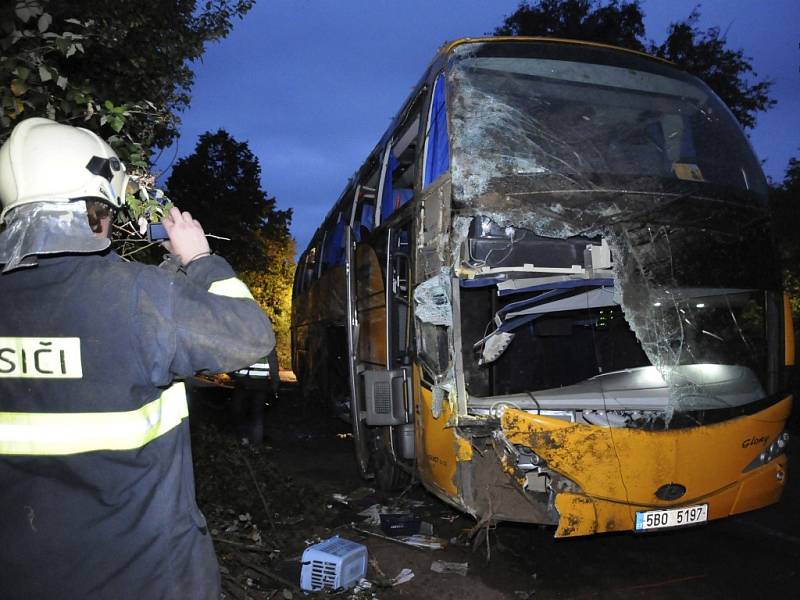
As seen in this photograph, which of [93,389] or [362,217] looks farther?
[362,217]

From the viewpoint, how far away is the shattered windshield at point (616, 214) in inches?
146

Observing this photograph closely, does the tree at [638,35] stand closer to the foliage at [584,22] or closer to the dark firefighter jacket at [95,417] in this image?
the foliage at [584,22]

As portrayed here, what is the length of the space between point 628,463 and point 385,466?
242 cm

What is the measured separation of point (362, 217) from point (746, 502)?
4.34 metres

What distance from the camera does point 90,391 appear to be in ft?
4.96

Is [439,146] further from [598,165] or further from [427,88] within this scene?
[598,165]

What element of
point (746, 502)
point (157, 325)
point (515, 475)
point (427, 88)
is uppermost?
point (427, 88)

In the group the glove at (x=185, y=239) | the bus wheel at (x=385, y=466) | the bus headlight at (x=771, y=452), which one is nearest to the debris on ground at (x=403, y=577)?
the bus wheel at (x=385, y=466)

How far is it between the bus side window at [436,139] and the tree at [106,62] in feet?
5.49

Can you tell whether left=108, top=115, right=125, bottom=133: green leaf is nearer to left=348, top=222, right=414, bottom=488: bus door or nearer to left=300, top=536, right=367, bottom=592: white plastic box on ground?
left=348, top=222, right=414, bottom=488: bus door

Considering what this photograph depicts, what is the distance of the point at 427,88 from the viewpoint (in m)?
4.40

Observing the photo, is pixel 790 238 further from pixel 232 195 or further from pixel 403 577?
pixel 232 195

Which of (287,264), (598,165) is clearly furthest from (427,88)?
(287,264)

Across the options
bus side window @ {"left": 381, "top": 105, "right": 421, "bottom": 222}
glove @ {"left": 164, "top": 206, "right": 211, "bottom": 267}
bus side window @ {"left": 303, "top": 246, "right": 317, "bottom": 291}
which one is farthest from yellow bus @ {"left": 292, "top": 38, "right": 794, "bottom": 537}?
bus side window @ {"left": 303, "top": 246, "right": 317, "bottom": 291}
